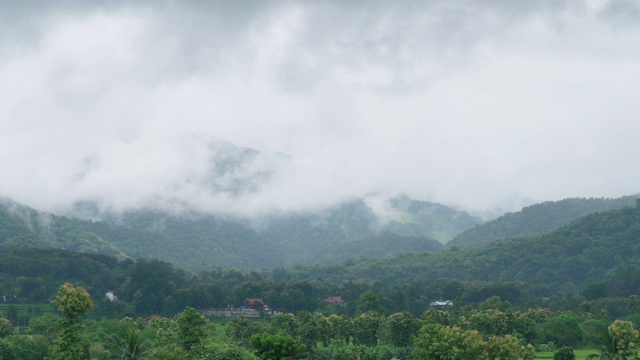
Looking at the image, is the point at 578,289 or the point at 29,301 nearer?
the point at 29,301

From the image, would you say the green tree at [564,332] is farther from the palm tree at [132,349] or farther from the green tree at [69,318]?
the green tree at [69,318]

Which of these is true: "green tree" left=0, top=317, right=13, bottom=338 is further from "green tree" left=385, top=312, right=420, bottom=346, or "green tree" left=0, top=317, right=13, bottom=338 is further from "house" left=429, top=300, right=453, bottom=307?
"house" left=429, top=300, right=453, bottom=307

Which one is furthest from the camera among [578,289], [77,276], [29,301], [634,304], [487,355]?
[578,289]

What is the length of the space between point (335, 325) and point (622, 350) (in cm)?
4184

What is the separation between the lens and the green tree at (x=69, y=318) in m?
67.2

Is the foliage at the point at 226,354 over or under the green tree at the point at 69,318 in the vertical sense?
under

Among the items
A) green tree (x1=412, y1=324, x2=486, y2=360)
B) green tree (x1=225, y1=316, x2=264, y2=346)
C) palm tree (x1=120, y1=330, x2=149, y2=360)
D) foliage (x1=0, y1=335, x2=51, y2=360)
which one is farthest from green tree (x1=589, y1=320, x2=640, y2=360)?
foliage (x1=0, y1=335, x2=51, y2=360)

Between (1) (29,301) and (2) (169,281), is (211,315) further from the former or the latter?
(1) (29,301)

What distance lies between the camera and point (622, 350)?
69.0 m

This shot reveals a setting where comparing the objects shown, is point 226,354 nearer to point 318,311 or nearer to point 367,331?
point 367,331

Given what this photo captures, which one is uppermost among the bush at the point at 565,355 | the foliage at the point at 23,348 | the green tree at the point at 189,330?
the green tree at the point at 189,330

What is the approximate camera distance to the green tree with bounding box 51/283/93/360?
67.2 m

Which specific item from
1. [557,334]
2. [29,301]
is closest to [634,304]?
[557,334]

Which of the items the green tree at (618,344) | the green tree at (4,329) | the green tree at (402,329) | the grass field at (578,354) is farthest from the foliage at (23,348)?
the grass field at (578,354)
